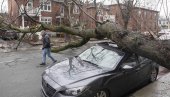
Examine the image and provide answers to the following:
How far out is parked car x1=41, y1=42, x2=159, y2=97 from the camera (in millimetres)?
5121

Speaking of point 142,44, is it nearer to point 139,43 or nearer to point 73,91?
point 139,43

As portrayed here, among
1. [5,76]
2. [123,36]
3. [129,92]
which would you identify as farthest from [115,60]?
[5,76]

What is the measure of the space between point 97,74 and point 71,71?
660mm

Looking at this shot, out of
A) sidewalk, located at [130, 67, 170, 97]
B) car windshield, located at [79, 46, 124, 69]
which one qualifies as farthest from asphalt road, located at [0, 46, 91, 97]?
sidewalk, located at [130, 67, 170, 97]

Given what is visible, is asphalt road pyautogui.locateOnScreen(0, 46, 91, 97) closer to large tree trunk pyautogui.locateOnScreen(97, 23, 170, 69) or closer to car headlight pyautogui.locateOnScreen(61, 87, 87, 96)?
car headlight pyautogui.locateOnScreen(61, 87, 87, 96)

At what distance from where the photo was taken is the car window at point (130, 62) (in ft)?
20.2

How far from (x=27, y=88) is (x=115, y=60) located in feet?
9.67

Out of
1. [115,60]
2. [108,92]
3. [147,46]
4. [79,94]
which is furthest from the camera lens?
[115,60]

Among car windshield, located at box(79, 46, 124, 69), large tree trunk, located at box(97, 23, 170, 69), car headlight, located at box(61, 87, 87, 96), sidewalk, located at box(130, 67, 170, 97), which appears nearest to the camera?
large tree trunk, located at box(97, 23, 170, 69)

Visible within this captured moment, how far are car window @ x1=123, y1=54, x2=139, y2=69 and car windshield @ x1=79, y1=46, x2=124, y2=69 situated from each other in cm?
20

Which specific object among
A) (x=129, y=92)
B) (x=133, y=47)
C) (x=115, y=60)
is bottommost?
(x=129, y=92)

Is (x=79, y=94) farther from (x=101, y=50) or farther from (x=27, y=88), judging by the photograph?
(x=27, y=88)

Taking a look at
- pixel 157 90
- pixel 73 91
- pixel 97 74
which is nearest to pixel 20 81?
pixel 97 74

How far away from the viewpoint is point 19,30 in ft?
24.9
